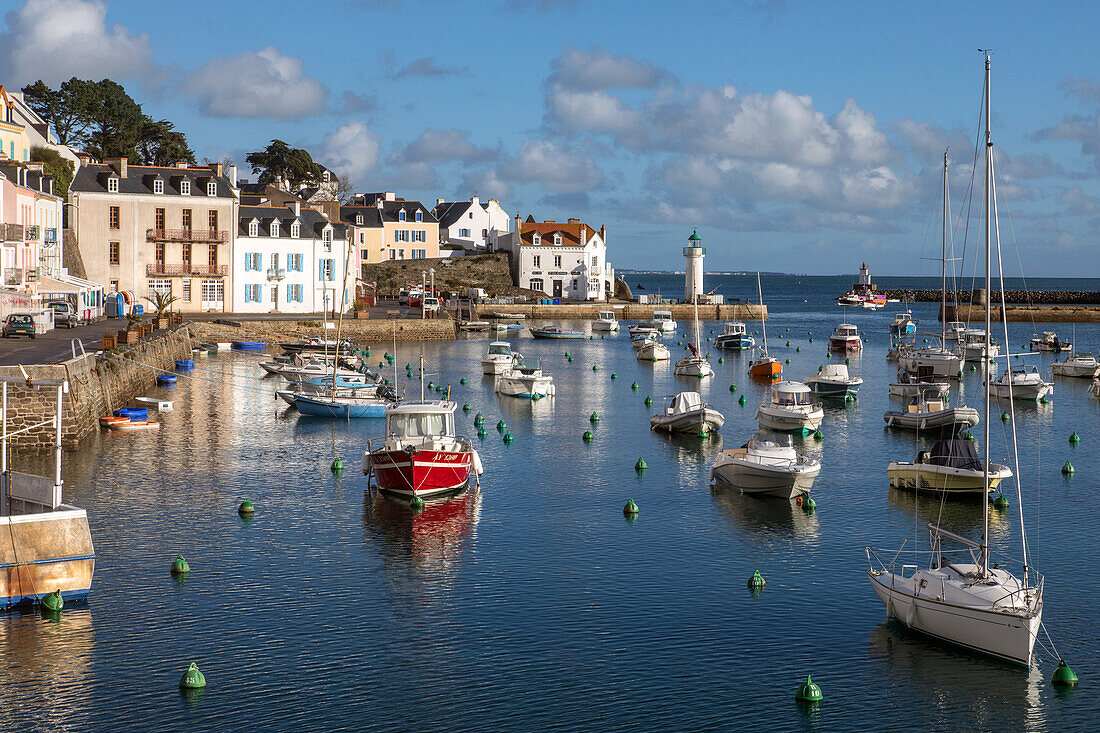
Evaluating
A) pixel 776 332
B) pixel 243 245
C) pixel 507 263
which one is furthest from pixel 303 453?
pixel 507 263

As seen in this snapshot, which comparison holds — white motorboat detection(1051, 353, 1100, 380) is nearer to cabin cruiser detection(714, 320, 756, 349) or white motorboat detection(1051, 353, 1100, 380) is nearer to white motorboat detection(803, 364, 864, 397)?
white motorboat detection(803, 364, 864, 397)

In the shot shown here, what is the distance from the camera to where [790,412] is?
55.1 m

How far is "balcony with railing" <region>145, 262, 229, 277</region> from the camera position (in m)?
97.8

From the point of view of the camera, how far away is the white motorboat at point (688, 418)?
54000 mm

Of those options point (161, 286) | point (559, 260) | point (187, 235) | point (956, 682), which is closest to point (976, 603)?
point (956, 682)

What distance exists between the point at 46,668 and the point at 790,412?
39.3 meters

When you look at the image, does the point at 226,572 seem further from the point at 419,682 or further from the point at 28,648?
the point at 419,682

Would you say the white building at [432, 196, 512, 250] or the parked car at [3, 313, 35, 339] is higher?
the white building at [432, 196, 512, 250]

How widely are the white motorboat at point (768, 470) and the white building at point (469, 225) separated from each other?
131873mm

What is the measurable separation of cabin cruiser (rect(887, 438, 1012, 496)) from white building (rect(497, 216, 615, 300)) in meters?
115

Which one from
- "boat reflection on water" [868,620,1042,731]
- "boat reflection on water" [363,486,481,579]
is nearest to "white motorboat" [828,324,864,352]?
"boat reflection on water" [363,486,481,579]

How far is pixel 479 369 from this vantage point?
8531 centimetres

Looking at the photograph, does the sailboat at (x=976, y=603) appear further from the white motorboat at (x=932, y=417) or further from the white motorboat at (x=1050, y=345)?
the white motorboat at (x=1050, y=345)

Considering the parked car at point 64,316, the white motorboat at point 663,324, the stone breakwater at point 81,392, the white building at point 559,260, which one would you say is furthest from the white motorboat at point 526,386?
the white building at point 559,260
